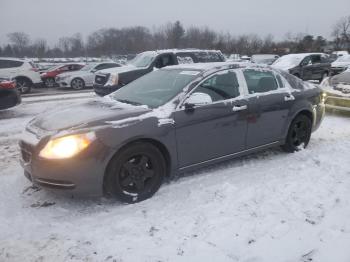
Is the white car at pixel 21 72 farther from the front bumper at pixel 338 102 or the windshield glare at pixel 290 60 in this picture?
Answer: the front bumper at pixel 338 102

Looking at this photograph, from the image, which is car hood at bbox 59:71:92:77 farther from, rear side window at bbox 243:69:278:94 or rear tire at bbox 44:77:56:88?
rear side window at bbox 243:69:278:94

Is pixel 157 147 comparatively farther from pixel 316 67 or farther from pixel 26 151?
pixel 316 67

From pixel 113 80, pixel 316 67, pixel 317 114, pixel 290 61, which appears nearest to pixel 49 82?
pixel 113 80

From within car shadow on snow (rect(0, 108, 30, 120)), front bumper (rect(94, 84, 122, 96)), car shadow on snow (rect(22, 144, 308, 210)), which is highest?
car shadow on snow (rect(22, 144, 308, 210))

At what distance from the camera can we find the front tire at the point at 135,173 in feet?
12.5

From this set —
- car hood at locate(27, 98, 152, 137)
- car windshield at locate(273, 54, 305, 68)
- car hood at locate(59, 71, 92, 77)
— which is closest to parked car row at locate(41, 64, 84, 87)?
car hood at locate(59, 71, 92, 77)

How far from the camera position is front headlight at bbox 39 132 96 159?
3.61 m

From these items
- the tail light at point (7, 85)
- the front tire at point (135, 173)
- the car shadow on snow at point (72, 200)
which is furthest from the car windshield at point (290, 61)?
the front tire at point (135, 173)

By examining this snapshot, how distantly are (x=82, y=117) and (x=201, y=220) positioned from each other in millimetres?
1797

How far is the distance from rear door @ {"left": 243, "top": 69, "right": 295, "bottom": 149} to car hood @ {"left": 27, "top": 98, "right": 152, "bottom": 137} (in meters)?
1.70

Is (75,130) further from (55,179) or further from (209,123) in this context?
(209,123)

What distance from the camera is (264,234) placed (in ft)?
11.2

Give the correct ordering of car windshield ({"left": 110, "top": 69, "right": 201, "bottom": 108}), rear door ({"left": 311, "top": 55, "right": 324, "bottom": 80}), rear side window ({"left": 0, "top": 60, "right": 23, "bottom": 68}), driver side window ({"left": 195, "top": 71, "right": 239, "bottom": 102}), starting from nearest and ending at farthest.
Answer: car windshield ({"left": 110, "top": 69, "right": 201, "bottom": 108}) < driver side window ({"left": 195, "top": 71, "right": 239, "bottom": 102}) < rear side window ({"left": 0, "top": 60, "right": 23, "bottom": 68}) < rear door ({"left": 311, "top": 55, "right": 324, "bottom": 80})

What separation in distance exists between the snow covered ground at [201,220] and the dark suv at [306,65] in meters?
12.6
